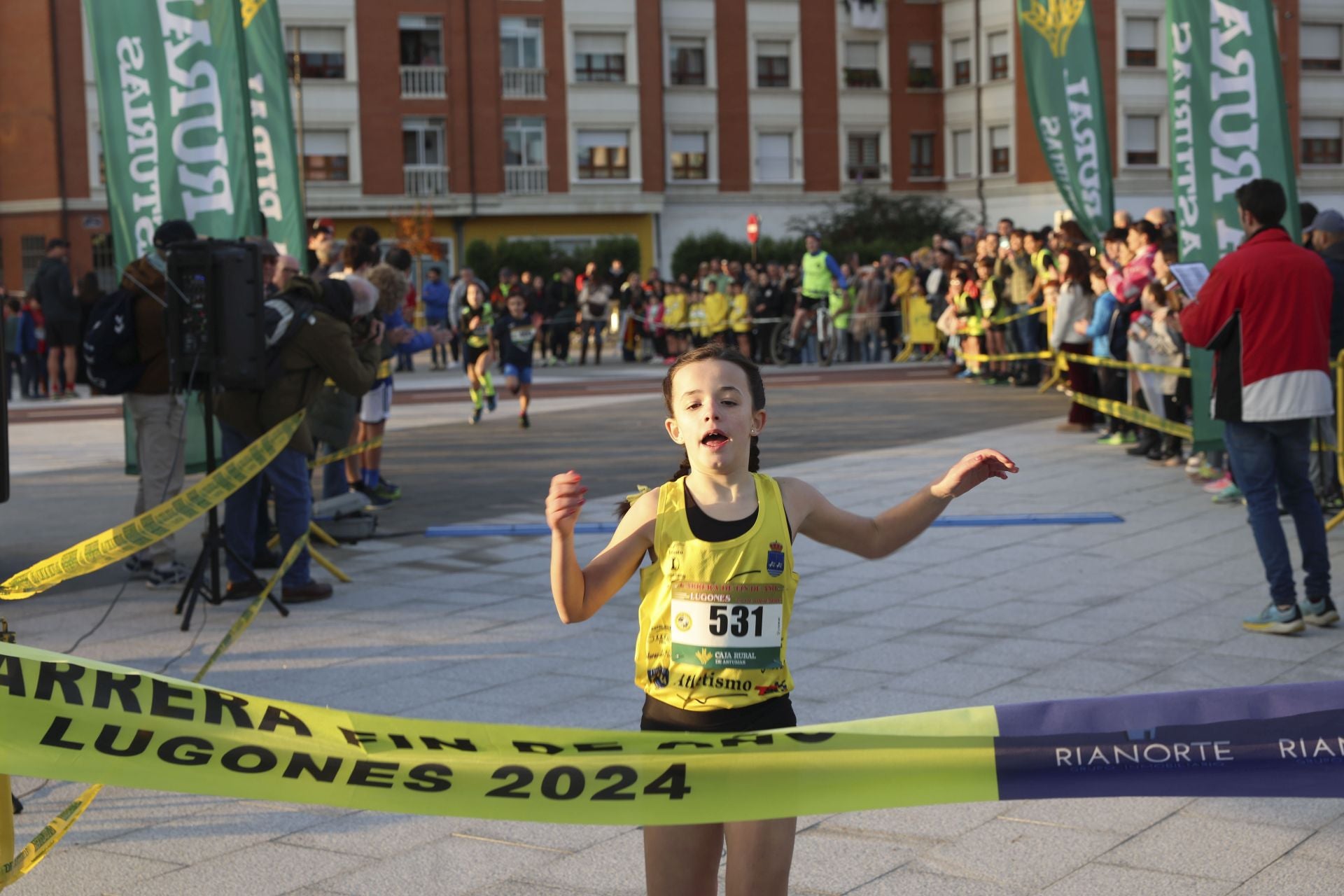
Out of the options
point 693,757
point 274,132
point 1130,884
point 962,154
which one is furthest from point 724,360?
point 962,154

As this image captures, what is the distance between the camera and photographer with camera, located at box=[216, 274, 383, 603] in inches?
365

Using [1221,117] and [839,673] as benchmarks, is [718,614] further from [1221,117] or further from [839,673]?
[1221,117]

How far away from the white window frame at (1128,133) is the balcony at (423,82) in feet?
74.0

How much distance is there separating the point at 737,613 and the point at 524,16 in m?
52.8

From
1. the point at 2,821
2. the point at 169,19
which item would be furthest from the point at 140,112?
the point at 2,821

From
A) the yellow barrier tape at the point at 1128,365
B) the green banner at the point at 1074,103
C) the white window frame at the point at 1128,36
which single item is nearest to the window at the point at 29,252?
the white window frame at the point at 1128,36

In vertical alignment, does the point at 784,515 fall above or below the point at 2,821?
above

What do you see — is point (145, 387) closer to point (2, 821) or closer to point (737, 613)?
point (2, 821)

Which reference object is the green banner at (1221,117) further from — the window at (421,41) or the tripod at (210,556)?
the window at (421,41)

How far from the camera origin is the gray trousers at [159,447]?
31.4 ft

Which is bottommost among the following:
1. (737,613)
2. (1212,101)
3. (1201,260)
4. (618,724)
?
(618,724)

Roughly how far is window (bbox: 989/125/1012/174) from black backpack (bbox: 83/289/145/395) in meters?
49.5

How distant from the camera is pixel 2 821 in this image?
390 cm

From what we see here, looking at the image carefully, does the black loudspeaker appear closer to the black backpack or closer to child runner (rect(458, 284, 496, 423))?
the black backpack
